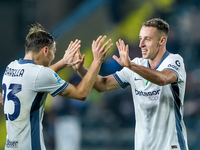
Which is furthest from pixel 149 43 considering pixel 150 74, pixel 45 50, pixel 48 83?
pixel 48 83

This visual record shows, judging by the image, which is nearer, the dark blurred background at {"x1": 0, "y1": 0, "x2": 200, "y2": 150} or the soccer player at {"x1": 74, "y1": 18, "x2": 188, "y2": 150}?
the soccer player at {"x1": 74, "y1": 18, "x2": 188, "y2": 150}

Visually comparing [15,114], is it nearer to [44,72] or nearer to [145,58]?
[44,72]

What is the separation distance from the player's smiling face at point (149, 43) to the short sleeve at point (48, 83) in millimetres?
1032

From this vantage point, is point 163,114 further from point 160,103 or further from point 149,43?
point 149,43

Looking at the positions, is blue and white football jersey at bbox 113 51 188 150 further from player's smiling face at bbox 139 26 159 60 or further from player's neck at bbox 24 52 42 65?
player's neck at bbox 24 52 42 65

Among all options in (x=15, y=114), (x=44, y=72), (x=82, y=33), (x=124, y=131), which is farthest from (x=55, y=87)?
(x=82, y=33)

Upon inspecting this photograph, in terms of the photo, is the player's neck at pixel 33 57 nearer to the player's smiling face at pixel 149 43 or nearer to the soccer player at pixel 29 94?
the soccer player at pixel 29 94

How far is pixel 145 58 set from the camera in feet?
13.0

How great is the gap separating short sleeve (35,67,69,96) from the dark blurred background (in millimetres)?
4735

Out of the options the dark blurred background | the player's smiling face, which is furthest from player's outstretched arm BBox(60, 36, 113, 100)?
the dark blurred background

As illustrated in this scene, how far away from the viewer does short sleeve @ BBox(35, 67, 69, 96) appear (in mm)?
3262

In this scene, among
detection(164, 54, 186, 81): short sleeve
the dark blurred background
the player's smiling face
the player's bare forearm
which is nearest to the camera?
the player's bare forearm

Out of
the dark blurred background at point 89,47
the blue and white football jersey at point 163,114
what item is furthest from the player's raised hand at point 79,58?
the dark blurred background at point 89,47

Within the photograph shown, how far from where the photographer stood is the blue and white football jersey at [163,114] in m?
3.71
